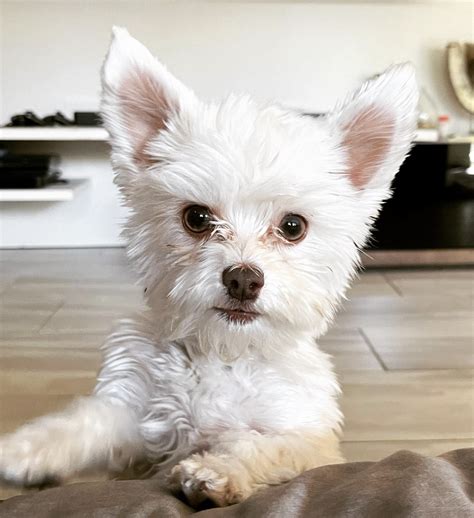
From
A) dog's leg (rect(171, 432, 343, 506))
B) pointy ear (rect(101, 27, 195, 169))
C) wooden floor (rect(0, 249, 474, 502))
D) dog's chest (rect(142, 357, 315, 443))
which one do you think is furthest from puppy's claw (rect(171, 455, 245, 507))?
wooden floor (rect(0, 249, 474, 502))

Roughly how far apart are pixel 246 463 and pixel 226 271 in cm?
20

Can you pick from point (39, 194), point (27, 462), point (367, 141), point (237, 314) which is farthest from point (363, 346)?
point (39, 194)

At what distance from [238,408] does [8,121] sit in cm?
250

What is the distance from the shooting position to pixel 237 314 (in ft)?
2.43

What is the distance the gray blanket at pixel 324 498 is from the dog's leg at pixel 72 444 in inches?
3.1

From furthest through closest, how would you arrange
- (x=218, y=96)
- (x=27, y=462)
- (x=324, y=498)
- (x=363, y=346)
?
(x=218, y=96), (x=363, y=346), (x=27, y=462), (x=324, y=498)

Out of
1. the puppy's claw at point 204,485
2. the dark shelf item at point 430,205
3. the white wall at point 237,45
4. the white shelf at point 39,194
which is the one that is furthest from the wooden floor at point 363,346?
the white wall at point 237,45

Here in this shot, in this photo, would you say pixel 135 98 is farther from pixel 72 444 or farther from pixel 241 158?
pixel 72 444

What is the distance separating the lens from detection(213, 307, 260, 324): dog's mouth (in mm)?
737

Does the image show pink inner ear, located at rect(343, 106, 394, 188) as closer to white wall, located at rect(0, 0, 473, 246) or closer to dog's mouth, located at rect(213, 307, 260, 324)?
dog's mouth, located at rect(213, 307, 260, 324)

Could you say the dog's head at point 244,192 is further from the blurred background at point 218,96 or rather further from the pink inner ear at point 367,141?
the blurred background at point 218,96

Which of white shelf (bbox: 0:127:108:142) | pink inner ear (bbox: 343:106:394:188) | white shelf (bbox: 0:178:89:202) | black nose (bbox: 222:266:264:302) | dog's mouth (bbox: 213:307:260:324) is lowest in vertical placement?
white shelf (bbox: 0:178:89:202)

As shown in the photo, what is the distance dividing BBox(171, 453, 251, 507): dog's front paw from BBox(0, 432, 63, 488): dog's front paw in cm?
14

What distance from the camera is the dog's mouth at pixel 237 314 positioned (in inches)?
29.0
